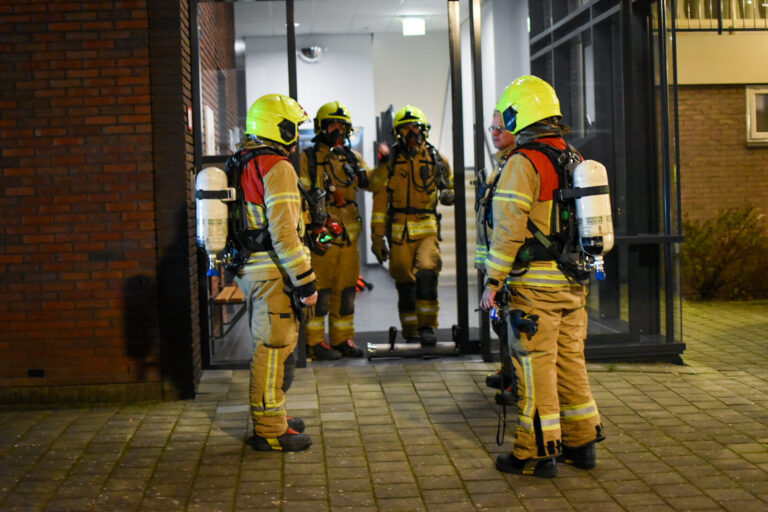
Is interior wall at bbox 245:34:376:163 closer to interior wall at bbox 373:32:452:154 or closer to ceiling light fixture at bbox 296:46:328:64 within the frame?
ceiling light fixture at bbox 296:46:328:64

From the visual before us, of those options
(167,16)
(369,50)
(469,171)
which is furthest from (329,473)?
(369,50)

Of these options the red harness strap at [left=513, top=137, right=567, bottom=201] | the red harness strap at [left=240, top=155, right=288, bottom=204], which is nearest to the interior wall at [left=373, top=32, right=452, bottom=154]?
the red harness strap at [left=240, top=155, right=288, bottom=204]

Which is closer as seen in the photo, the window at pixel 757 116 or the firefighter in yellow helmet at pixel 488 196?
the firefighter in yellow helmet at pixel 488 196

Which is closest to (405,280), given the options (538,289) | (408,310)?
(408,310)

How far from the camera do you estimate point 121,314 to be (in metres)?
6.32

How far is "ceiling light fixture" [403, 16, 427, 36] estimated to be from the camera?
42.0 feet

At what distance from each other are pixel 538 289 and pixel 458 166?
3.04m

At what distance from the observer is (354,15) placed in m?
12.4

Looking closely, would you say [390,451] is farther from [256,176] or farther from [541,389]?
[256,176]

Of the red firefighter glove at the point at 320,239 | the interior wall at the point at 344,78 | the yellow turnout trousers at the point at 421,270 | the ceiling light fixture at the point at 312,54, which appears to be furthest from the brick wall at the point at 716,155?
the red firefighter glove at the point at 320,239

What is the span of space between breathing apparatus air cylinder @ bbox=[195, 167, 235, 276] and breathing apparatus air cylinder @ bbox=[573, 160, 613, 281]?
80.8 inches

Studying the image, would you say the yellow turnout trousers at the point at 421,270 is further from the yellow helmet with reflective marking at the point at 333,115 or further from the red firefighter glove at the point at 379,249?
the yellow helmet with reflective marking at the point at 333,115

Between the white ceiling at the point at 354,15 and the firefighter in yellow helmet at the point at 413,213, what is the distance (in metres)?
1.30

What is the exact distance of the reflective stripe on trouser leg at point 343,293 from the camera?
7824 mm
